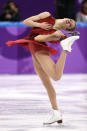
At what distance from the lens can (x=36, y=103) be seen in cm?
652

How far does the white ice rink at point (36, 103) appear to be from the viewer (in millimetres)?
5047

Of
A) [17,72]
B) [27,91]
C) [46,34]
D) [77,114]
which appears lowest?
[17,72]

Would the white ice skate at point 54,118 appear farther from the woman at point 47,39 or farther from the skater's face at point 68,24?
the skater's face at point 68,24

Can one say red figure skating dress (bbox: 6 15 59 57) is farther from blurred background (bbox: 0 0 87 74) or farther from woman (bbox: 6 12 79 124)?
blurred background (bbox: 0 0 87 74)

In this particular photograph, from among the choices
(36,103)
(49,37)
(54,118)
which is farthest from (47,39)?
(36,103)

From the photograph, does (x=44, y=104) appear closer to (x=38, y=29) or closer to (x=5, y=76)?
(x=38, y=29)

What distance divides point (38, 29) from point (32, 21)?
0.12 metres

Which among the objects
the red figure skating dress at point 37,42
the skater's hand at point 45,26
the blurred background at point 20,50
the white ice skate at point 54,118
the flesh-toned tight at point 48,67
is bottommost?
the blurred background at point 20,50

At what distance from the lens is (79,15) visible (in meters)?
10.6

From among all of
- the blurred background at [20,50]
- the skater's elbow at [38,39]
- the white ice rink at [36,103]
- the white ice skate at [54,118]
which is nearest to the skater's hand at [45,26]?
the skater's elbow at [38,39]

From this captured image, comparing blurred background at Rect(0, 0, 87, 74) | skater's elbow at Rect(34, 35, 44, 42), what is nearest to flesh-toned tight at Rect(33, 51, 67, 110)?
skater's elbow at Rect(34, 35, 44, 42)

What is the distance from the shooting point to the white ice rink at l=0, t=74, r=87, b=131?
16.6 ft

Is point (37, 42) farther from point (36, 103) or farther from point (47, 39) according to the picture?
point (36, 103)

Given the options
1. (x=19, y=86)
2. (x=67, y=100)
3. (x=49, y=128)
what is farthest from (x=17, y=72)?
(x=49, y=128)
